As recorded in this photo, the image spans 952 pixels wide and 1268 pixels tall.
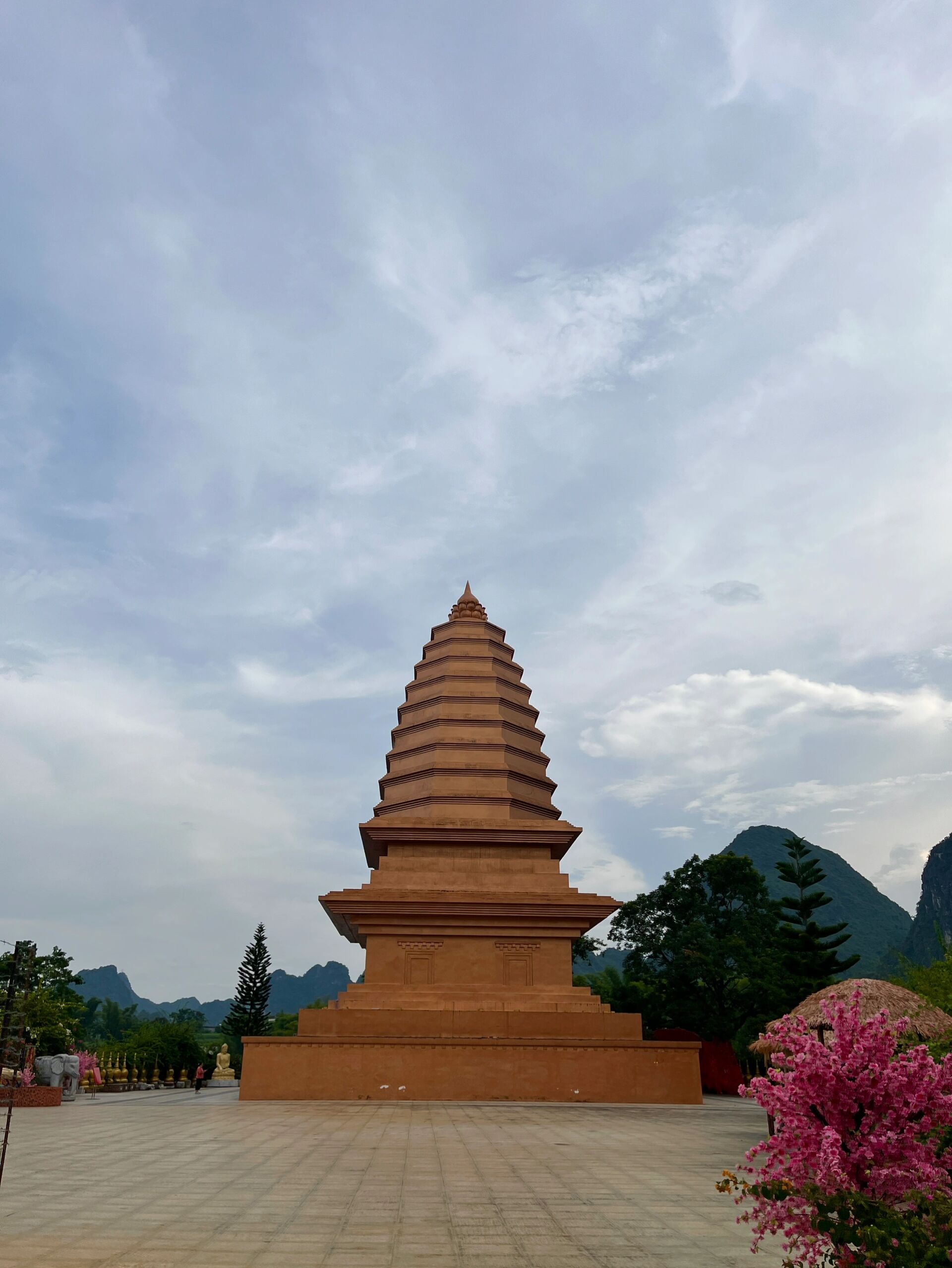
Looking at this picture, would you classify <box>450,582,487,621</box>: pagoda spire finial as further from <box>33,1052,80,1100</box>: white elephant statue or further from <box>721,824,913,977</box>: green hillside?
<box>721,824,913,977</box>: green hillside

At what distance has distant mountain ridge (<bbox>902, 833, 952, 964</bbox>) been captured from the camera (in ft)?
331

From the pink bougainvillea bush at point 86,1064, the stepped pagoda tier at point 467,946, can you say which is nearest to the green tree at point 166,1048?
the pink bougainvillea bush at point 86,1064

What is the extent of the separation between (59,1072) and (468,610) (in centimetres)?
1875

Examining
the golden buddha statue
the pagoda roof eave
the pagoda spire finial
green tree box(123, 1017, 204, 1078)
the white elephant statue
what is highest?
the pagoda spire finial

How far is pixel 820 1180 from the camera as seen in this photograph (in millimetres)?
5016

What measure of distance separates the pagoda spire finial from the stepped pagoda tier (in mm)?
2627

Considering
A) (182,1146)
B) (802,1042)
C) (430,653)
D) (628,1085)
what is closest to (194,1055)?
(430,653)

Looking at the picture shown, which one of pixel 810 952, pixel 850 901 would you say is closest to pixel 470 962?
pixel 810 952

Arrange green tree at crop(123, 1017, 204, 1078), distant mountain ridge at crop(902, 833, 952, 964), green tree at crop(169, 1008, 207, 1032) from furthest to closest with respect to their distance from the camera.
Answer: distant mountain ridge at crop(902, 833, 952, 964)
green tree at crop(169, 1008, 207, 1032)
green tree at crop(123, 1017, 204, 1078)

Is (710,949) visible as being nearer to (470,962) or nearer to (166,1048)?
(470,962)

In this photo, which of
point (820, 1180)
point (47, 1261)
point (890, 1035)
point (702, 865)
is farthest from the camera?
point (702, 865)

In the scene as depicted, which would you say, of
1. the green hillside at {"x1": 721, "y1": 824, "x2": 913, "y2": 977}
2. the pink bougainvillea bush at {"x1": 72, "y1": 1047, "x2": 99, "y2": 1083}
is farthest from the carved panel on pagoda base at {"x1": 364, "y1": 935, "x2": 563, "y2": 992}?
the green hillside at {"x1": 721, "y1": 824, "x2": 913, "y2": 977}

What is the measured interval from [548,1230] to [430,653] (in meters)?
24.7

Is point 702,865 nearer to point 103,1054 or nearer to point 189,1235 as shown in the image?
point 103,1054
